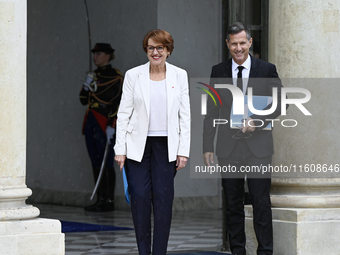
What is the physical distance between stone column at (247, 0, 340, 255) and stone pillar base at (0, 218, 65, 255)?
171 centimetres

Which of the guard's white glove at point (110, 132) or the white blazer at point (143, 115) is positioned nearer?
the white blazer at point (143, 115)

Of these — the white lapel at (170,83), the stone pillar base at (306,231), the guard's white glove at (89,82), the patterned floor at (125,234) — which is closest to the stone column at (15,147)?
the white lapel at (170,83)

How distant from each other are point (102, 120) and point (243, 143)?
15.1ft

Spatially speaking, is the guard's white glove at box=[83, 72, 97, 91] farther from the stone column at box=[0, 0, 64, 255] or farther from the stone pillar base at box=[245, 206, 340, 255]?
the stone column at box=[0, 0, 64, 255]

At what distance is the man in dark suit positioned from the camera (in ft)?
18.5

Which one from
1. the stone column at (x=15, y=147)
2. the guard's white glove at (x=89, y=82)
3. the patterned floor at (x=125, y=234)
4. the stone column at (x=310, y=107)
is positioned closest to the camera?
the stone column at (x=15, y=147)

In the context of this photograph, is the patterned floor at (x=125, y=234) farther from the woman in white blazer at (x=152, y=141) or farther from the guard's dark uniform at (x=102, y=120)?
the woman in white blazer at (x=152, y=141)

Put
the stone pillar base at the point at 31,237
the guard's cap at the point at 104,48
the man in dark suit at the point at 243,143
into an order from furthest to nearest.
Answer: the guard's cap at the point at 104,48 < the man in dark suit at the point at 243,143 < the stone pillar base at the point at 31,237

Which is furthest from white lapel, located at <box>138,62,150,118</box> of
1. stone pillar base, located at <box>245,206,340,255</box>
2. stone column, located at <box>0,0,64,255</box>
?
stone pillar base, located at <box>245,206,340,255</box>

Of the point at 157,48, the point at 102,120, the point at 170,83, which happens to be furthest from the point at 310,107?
the point at 102,120

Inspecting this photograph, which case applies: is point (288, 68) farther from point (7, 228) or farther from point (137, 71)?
point (7, 228)

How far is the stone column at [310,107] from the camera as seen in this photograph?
20.1 ft

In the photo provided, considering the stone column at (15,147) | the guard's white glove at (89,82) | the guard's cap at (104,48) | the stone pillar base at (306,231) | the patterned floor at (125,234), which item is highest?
the guard's cap at (104,48)

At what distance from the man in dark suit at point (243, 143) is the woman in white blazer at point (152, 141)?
1.62 ft
